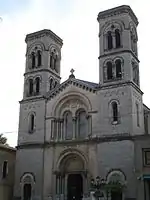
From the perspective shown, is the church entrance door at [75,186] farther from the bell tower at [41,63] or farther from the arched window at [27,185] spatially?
the bell tower at [41,63]

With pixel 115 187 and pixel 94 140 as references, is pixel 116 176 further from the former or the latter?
pixel 94 140

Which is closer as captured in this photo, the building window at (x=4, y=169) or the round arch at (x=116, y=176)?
the round arch at (x=116, y=176)

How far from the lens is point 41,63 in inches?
1646

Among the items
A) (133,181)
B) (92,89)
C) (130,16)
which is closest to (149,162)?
(133,181)

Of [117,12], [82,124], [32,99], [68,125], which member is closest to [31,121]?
[32,99]

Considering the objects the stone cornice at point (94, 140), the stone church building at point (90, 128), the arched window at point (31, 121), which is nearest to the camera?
the stone cornice at point (94, 140)

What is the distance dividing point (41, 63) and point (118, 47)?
9763 mm

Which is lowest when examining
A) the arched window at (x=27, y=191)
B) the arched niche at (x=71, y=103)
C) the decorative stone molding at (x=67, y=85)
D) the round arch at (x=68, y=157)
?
the arched window at (x=27, y=191)

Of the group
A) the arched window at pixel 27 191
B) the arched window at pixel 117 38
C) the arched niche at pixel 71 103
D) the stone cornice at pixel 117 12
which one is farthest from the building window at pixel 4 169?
the stone cornice at pixel 117 12

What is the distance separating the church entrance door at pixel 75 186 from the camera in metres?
35.7

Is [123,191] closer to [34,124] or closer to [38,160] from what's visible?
[38,160]

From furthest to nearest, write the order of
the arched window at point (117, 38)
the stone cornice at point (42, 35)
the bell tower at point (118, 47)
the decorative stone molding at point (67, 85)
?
the stone cornice at point (42, 35) < the arched window at point (117, 38) < the decorative stone molding at point (67, 85) < the bell tower at point (118, 47)

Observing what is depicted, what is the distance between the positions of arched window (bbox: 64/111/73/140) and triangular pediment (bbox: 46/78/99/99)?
8.96 feet

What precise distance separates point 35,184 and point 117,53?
15747 mm
